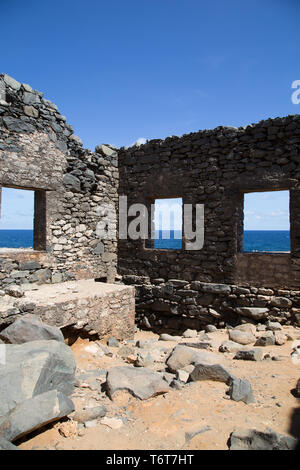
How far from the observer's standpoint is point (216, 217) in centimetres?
712

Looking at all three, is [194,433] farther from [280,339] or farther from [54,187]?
[54,187]

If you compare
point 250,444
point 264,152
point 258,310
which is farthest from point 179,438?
point 264,152

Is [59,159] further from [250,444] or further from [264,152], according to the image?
[250,444]

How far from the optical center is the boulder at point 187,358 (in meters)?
4.14

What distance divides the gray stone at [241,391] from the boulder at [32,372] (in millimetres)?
1776

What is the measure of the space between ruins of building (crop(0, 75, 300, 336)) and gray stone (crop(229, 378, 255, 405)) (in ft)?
11.3

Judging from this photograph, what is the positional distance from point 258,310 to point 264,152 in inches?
134

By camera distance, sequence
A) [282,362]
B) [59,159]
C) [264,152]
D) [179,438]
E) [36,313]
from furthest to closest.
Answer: [59,159]
[264,152]
[36,313]
[282,362]
[179,438]

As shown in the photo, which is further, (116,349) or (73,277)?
(73,277)

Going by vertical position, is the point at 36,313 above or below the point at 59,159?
below

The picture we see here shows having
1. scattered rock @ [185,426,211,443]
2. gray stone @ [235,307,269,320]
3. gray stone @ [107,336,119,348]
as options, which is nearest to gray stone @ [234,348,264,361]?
scattered rock @ [185,426,211,443]

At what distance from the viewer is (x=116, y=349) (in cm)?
579
